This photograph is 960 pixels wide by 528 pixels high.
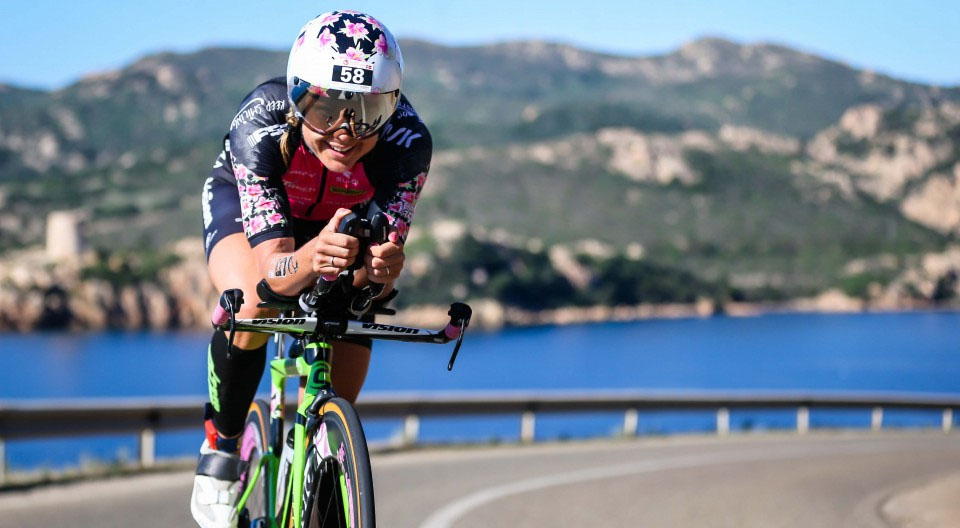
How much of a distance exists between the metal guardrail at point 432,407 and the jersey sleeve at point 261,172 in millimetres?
7650

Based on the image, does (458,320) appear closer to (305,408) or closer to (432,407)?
(305,408)

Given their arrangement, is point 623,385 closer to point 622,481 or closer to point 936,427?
point 936,427

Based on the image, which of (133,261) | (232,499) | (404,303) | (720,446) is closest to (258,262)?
(232,499)

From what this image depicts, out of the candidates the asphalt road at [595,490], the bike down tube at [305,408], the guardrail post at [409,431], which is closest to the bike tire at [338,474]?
the bike down tube at [305,408]

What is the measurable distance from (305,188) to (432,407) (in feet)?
42.2

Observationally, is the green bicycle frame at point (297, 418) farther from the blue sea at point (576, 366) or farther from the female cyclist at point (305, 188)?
the blue sea at point (576, 366)

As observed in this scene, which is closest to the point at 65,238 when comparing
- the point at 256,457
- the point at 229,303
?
the point at 256,457

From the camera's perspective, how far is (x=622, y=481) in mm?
11508

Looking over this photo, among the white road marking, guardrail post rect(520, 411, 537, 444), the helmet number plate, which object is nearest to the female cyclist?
the helmet number plate

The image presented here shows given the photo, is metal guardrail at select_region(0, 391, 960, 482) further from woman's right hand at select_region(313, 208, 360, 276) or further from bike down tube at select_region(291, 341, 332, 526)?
woman's right hand at select_region(313, 208, 360, 276)

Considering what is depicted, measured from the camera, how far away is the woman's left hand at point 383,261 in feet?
11.2

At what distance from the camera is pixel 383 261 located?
3457 mm

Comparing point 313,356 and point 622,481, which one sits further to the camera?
point 622,481

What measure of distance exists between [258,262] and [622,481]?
8.13 metres
